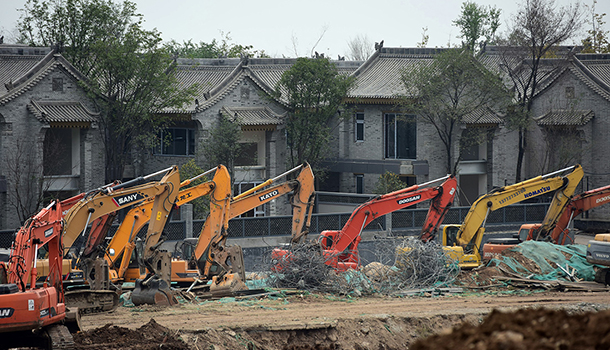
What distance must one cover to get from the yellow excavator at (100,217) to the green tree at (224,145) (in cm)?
1514

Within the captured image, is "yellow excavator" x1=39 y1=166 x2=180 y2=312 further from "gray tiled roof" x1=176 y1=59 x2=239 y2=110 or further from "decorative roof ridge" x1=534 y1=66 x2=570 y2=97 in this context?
"decorative roof ridge" x1=534 y1=66 x2=570 y2=97

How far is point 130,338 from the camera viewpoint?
45.7ft

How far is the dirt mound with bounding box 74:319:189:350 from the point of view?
13.5 metres

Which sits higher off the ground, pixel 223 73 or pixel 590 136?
pixel 223 73

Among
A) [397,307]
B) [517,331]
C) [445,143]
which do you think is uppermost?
[445,143]

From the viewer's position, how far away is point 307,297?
19.4m

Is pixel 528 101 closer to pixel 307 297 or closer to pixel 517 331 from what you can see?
pixel 307 297

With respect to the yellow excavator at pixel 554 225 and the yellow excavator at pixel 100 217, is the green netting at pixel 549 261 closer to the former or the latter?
the yellow excavator at pixel 554 225

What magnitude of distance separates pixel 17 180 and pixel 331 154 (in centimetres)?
1779

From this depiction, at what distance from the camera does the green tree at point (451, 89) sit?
36438 millimetres

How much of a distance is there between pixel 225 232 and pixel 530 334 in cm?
1447

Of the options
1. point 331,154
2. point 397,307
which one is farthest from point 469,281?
point 331,154

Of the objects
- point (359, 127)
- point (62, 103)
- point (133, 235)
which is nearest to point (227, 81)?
point (62, 103)

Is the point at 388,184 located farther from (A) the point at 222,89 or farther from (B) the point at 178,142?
(B) the point at 178,142
